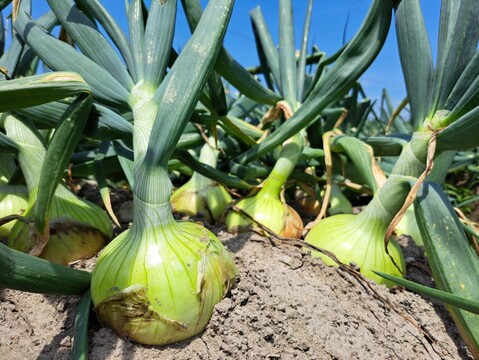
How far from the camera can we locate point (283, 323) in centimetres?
71

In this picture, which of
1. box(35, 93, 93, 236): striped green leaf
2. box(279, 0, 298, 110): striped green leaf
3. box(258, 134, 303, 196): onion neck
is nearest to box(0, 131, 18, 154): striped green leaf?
box(35, 93, 93, 236): striped green leaf

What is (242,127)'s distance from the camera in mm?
1373

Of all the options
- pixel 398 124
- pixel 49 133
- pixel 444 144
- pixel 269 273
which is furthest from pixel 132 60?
pixel 398 124

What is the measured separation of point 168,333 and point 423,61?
2.47 feet

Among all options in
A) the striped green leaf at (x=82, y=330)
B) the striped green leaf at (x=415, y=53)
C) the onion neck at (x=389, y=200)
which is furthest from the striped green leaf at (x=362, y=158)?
the striped green leaf at (x=82, y=330)

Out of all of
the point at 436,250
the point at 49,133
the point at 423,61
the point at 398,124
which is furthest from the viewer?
the point at 398,124

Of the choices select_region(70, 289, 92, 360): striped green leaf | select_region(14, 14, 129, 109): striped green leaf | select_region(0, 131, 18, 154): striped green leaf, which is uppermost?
select_region(14, 14, 129, 109): striped green leaf

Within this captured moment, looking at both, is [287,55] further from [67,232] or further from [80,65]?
[67,232]

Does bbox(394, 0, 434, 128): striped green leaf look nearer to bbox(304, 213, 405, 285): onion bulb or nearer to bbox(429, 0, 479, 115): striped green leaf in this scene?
bbox(429, 0, 479, 115): striped green leaf

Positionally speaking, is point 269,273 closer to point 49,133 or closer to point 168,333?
point 168,333

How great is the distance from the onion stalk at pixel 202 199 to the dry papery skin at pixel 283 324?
1.03 ft

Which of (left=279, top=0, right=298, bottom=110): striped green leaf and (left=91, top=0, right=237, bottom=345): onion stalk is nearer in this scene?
(left=91, top=0, right=237, bottom=345): onion stalk

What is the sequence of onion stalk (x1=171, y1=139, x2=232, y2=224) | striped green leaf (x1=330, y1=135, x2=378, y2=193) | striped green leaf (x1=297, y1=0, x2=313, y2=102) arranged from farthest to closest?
1. striped green leaf (x1=297, y1=0, x2=313, y2=102)
2. onion stalk (x1=171, y1=139, x2=232, y2=224)
3. striped green leaf (x1=330, y1=135, x2=378, y2=193)

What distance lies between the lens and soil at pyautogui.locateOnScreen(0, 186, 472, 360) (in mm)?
656
